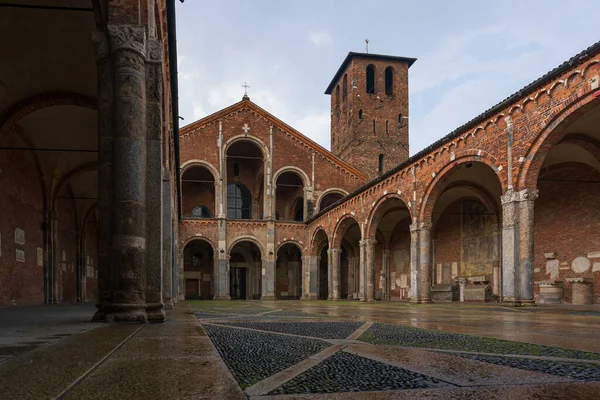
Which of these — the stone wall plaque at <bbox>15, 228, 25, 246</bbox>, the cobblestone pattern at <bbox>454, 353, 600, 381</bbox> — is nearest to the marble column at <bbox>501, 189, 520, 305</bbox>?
the cobblestone pattern at <bbox>454, 353, 600, 381</bbox>

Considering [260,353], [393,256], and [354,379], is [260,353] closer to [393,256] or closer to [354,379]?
A: [354,379]

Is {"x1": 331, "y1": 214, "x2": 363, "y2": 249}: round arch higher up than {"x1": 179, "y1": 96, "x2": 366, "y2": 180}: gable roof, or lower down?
lower down

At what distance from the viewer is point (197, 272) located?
32812 millimetres

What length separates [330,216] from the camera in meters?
26.4

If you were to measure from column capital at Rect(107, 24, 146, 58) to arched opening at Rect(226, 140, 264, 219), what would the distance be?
86.5 feet

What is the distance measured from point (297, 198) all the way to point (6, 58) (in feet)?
80.1

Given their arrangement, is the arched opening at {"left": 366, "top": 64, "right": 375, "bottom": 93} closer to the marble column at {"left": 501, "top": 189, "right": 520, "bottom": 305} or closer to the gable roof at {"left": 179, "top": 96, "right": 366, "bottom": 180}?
the gable roof at {"left": 179, "top": 96, "right": 366, "bottom": 180}

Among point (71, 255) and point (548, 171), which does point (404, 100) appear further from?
point (71, 255)

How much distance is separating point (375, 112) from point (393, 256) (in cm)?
1334

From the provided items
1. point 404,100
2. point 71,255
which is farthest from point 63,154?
point 404,100

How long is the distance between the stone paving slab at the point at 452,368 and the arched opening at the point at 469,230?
15.5 m

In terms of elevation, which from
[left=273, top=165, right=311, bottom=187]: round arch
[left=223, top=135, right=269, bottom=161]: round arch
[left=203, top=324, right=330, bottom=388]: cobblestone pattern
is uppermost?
[left=223, top=135, right=269, bottom=161]: round arch

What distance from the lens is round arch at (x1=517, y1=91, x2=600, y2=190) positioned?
33.4ft


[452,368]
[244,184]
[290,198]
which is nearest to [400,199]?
[290,198]
